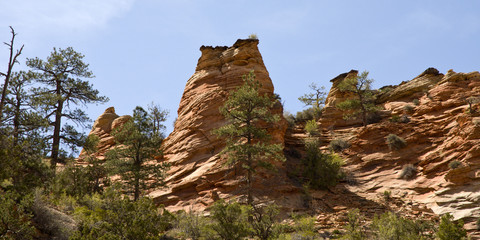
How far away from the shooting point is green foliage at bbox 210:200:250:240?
627 inches

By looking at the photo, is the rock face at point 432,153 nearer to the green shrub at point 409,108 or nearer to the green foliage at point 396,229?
the green shrub at point 409,108

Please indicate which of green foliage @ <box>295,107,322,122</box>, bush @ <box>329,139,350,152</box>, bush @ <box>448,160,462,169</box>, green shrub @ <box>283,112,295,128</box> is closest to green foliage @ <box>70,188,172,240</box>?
bush @ <box>448,160,462,169</box>

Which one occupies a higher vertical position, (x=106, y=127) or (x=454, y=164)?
(x=106, y=127)

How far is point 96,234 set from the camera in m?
12.2

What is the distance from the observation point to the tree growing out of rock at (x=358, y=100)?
34.5m

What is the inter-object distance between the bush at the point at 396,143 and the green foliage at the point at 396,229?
29.8 feet

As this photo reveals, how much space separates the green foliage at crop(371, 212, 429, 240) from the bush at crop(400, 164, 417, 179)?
6053 mm

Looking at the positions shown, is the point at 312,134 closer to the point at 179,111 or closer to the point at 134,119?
the point at 179,111

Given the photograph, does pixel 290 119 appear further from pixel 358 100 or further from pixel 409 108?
pixel 409 108

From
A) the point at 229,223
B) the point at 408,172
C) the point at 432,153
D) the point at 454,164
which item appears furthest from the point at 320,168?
the point at 229,223

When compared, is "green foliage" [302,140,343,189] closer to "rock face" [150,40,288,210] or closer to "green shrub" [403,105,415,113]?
"rock face" [150,40,288,210]

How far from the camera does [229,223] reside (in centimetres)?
1622

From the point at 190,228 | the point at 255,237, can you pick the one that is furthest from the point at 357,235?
the point at 190,228

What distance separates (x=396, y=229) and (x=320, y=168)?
32.8ft
